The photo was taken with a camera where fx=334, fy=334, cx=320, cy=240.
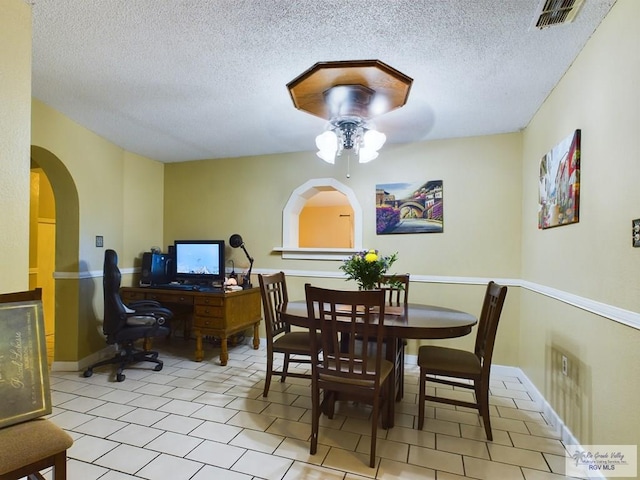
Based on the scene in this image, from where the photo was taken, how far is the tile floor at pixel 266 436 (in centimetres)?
181

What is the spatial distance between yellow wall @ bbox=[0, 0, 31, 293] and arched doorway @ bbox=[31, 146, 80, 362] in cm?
185

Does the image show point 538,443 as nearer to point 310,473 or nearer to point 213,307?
point 310,473

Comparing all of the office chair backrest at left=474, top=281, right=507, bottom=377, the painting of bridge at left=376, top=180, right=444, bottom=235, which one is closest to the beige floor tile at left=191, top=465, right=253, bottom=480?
the office chair backrest at left=474, top=281, right=507, bottom=377

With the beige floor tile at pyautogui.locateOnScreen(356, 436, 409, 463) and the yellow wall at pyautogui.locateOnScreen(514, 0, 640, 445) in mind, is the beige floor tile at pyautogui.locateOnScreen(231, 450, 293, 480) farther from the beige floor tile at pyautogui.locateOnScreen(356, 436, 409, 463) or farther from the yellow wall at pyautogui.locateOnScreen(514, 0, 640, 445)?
the yellow wall at pyautogui.locateOnScreen(514, 0, 640, 445)

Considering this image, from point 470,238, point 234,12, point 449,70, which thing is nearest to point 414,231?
point 470,238

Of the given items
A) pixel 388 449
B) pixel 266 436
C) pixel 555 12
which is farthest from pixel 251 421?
pixel 555 12

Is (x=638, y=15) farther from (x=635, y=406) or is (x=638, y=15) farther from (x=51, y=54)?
(x=51, y=54)

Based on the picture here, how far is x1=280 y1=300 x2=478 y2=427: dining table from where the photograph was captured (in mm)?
2033

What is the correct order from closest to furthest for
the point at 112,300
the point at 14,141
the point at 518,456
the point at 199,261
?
the point at 14,141, the point at 518,456, the point at 112,300, the point at 199,261

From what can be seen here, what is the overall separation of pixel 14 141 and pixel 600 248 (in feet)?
9.69

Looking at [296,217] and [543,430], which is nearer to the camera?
[543,430]

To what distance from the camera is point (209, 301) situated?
3455 millimetres

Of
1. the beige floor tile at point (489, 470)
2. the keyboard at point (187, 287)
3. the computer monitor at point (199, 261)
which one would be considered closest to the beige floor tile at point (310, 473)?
the beige floor tile at point (489, 470)

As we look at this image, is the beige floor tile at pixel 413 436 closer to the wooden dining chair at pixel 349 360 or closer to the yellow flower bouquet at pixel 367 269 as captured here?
the wooden dining chair at pixel 349 360
